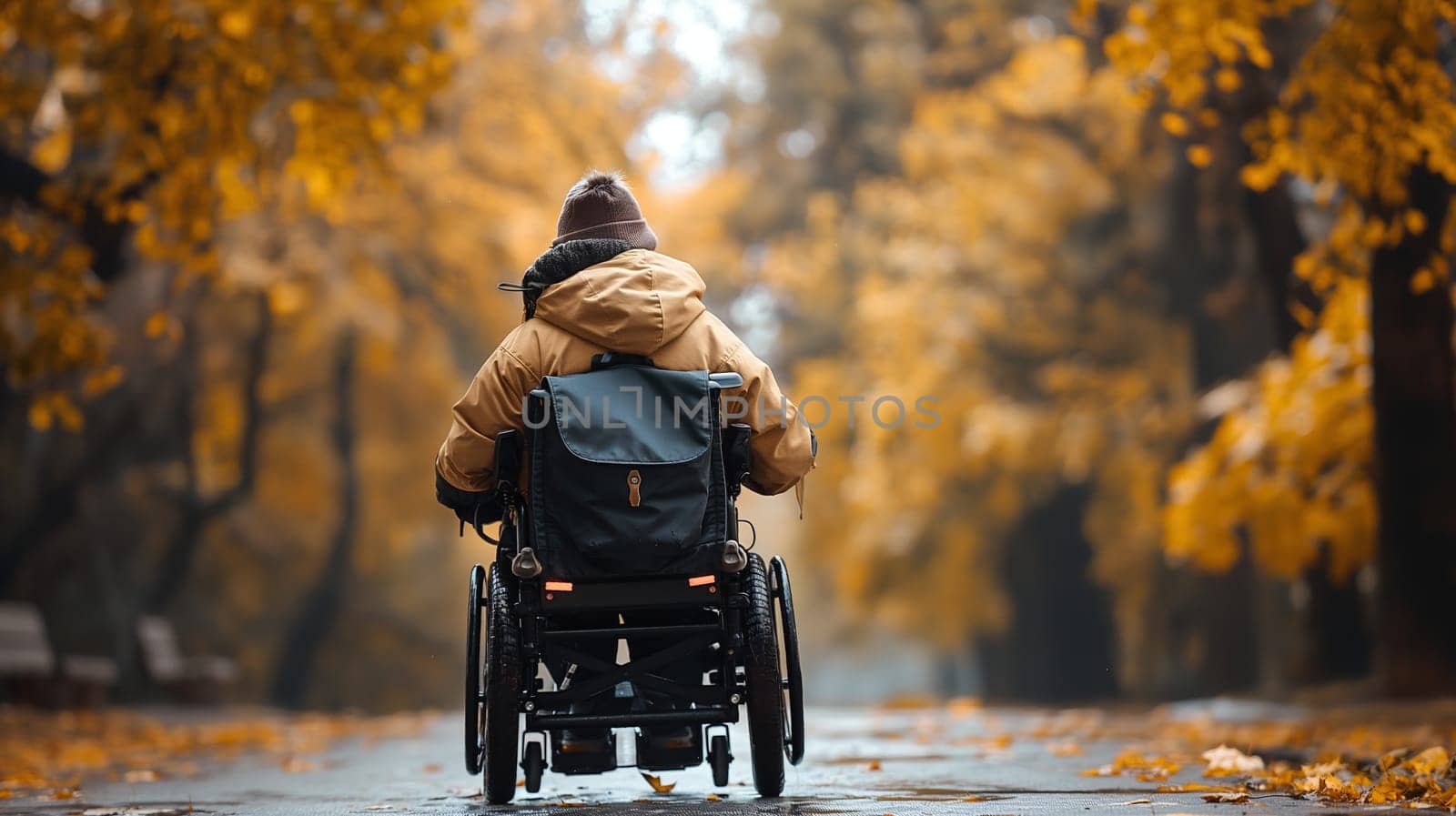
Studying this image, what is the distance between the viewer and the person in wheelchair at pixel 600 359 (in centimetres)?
598

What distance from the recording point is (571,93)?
21.2 meters

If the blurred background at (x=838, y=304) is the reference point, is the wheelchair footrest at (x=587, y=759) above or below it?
below

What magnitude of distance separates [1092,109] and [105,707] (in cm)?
1217

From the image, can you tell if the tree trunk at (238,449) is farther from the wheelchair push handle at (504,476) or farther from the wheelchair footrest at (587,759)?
the wheelchair footrest at (587,759)

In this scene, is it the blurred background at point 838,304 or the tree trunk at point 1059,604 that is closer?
the blurred background at point 838,304

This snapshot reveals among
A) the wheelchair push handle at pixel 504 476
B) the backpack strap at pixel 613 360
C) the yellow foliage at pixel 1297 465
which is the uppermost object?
the yellow foliage at pixel 1297 465

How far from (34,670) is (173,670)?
4556 millimetres

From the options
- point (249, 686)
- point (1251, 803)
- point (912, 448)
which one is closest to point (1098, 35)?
point (912, 448)

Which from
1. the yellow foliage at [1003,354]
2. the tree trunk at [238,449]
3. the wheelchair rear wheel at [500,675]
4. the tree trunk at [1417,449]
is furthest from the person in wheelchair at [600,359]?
the tree trunk at [238,449]

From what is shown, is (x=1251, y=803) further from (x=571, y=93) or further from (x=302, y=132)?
(x=571, y=93)

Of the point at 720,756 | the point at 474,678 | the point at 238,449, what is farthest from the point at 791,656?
the point at 238,449

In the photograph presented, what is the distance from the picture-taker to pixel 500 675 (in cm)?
588

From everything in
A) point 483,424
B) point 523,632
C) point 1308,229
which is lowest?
point 523,632

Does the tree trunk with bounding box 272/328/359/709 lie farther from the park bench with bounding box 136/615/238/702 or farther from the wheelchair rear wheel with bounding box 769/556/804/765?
the wheelchair rear wheel with bounding box 769/556/804/765
